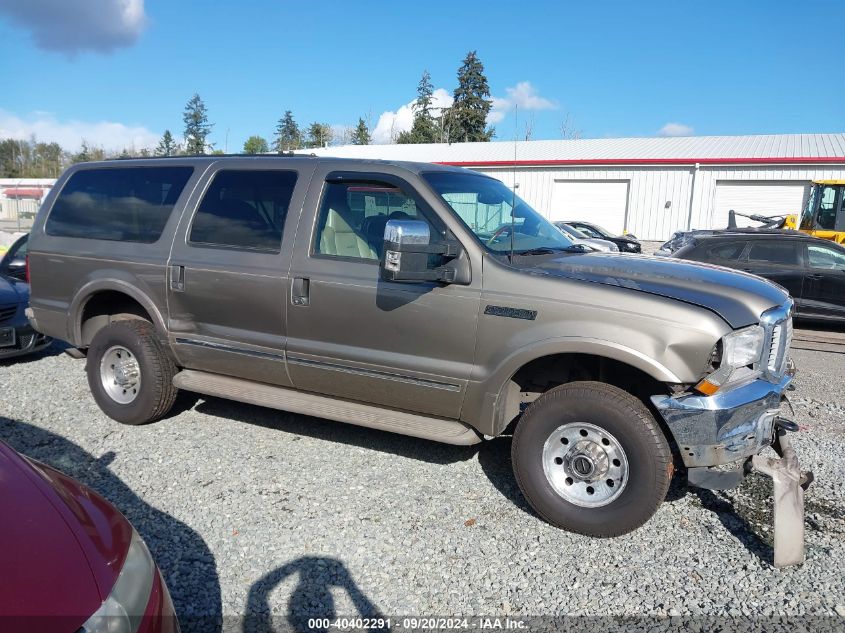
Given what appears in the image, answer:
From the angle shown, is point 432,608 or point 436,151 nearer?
point 432,608

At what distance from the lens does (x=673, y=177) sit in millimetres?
26500

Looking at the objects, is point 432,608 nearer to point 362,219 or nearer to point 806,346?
point 362,219

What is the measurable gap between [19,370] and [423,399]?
507 centimetres

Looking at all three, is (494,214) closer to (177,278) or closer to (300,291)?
(300,291)

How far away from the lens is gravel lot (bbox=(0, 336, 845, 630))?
9.72 feet

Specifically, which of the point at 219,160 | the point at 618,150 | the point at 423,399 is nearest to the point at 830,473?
the point at 423,399

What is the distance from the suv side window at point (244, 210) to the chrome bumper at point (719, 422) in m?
2.73

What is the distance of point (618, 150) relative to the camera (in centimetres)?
3100

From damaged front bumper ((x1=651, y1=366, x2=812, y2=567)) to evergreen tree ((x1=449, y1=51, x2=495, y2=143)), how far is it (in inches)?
2009

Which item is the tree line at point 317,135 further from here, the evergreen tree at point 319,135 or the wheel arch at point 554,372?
the wheel arch at point 554,372

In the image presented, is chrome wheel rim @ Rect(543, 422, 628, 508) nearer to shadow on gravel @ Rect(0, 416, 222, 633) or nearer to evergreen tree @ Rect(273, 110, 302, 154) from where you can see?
shadow on gravel @ Rect(0, 416, 222, 633)

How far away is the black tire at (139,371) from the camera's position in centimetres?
481

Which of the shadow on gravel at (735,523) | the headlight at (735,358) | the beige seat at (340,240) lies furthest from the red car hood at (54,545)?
the shadow on gravel at (735,523)

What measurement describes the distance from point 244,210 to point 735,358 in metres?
3.34
